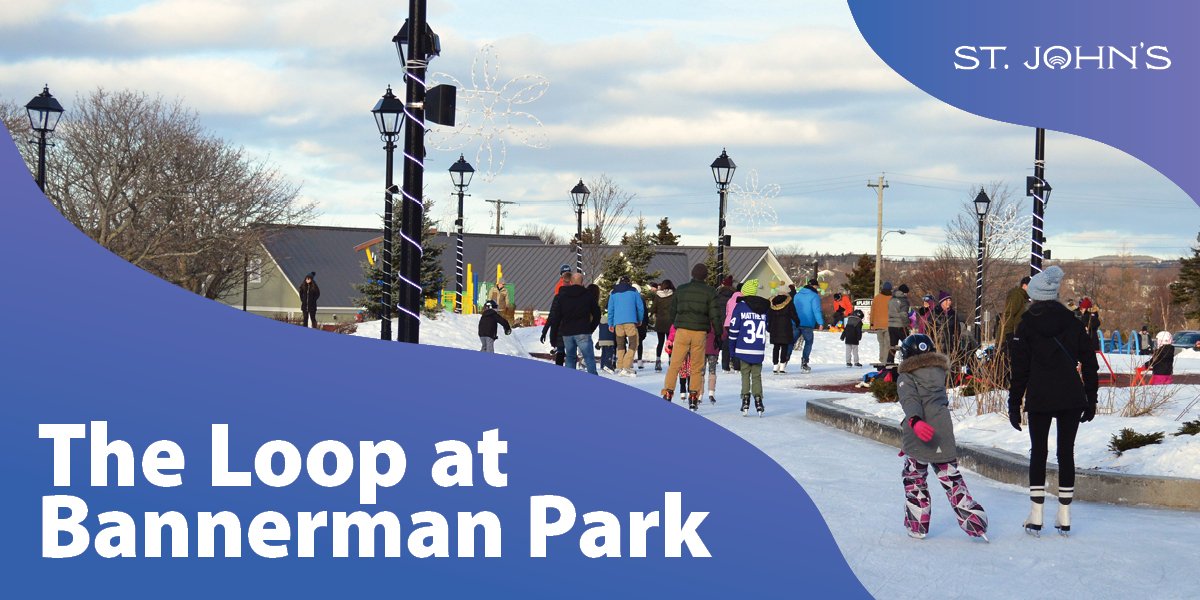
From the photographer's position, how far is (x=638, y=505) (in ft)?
17.4

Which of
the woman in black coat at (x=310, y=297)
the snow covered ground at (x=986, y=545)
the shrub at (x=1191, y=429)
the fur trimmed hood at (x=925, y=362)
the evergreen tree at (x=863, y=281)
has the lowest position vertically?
the snow covered ground at (x=986, y=545)

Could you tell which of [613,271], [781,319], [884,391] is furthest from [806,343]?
[613,271]

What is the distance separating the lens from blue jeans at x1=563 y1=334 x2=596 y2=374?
18391 millimetres

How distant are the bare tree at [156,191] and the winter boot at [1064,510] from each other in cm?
3819

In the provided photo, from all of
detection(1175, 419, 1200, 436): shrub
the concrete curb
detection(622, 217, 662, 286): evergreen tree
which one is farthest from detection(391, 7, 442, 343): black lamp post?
detection(622, 217, 662, 286): evergreen tree

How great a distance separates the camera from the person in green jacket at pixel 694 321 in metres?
15.3

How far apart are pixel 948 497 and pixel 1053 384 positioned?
1012 millimetres

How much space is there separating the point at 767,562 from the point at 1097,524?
470 centimetres

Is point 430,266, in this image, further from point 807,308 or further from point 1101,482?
point 1101,482

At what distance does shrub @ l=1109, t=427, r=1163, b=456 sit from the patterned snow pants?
332 centimetres

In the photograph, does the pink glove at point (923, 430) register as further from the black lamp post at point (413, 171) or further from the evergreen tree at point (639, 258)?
the evergreen tree at point (639, 258)

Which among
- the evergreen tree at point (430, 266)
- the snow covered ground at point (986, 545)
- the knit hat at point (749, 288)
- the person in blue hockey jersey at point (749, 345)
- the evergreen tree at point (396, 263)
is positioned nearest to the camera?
the snow covered ground at point (986, 545)

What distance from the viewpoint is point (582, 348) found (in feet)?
60.5
